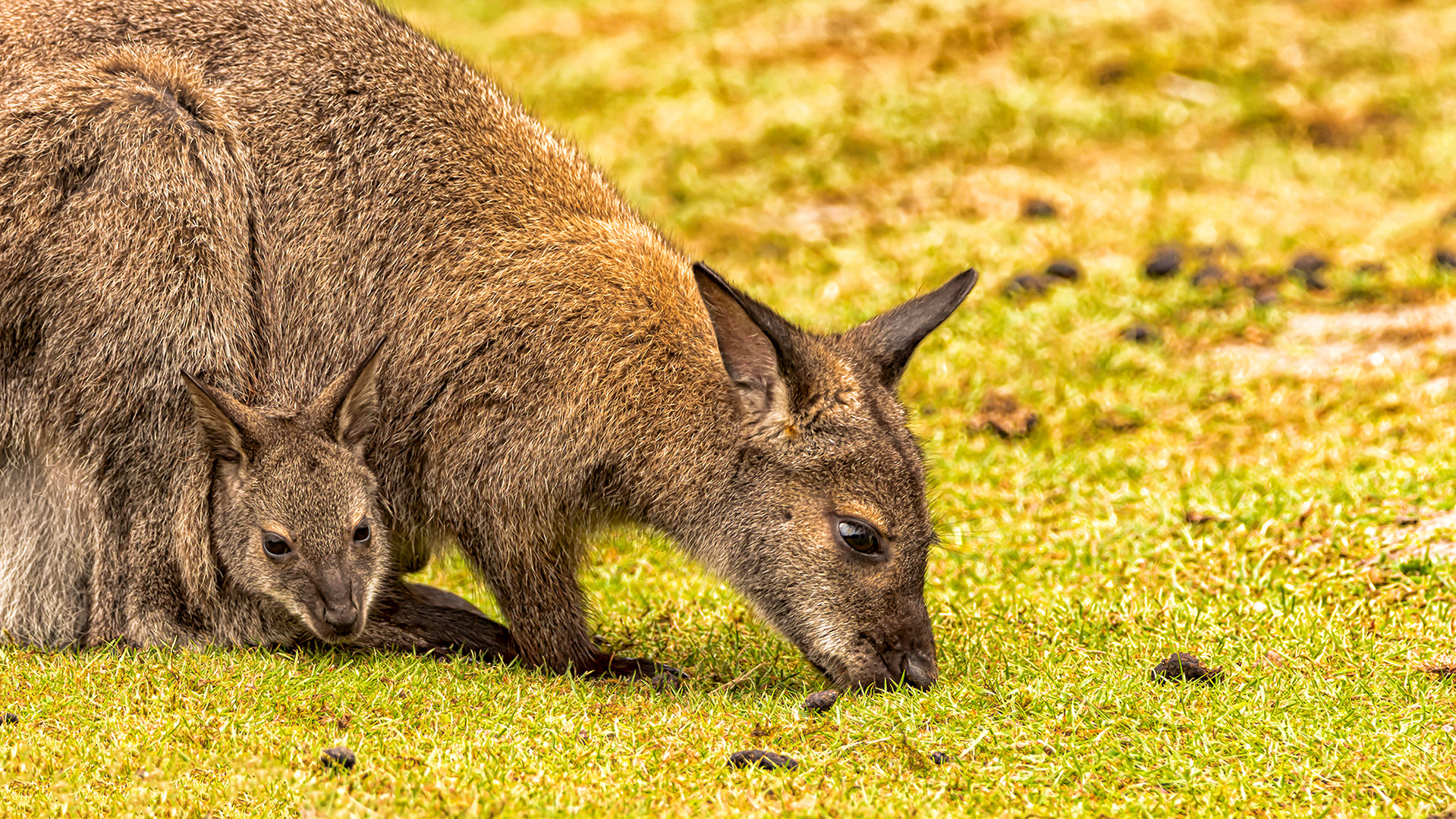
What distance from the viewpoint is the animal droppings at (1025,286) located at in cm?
970

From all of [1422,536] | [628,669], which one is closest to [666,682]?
[628,669]

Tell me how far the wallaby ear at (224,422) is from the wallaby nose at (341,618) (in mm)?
645

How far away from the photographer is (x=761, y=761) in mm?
4594

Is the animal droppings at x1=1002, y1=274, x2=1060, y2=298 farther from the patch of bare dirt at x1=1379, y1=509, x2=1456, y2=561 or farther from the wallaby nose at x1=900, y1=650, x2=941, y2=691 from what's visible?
the wallaby nose at x1=900, y1=650, x2=941, y2=691

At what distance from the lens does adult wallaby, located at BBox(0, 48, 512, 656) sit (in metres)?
5.43

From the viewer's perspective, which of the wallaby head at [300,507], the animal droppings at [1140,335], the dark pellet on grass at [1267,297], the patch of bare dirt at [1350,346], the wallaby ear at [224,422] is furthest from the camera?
the dark pellet on grass at [1267,297]

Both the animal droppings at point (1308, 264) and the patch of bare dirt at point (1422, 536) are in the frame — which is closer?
the patch of bare dirt at point (1422, 536)

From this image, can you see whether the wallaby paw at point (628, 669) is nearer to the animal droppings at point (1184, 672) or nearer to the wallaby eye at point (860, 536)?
the wallaby eye at point (860, 536)

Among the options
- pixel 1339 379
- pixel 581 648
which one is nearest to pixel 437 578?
pixel 581 648

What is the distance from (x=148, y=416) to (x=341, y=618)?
103 centimetres

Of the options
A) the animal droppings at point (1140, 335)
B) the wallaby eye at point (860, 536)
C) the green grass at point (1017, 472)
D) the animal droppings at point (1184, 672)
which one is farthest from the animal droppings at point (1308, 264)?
the wallaby eye at point (860, 536)

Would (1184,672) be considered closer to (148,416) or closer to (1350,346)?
(148,416)

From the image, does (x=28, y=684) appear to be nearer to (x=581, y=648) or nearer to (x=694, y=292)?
(x=581, y=648)

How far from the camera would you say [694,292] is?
601 cm
